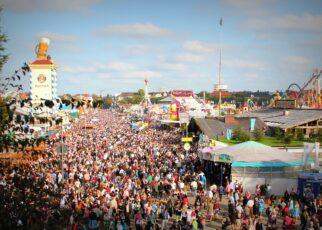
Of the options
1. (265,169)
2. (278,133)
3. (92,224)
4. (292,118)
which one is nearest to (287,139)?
(278,133)

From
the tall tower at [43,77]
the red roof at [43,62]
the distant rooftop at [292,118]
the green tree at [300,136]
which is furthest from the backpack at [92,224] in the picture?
the red roof at [43,62]

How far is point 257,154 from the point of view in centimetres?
2373

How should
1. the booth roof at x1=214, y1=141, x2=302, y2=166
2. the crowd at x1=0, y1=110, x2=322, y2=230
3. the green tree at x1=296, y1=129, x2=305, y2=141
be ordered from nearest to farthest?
the crowd at x1=0, y1=110, x2=322, y2=230 → the booth roof at x1=214, y1=141, x2=302, y2=166 → the green tree at x1=296, y1=129, x2=305, y2=141

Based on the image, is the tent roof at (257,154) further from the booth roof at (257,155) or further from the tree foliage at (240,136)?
the tree foliage at (240,136)

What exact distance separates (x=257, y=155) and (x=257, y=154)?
15 cm

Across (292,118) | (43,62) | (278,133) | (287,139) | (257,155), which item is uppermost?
(43,62)

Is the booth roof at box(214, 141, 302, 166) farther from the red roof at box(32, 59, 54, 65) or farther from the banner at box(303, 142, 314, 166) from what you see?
the red roof at box(32, 59, 54, 65)

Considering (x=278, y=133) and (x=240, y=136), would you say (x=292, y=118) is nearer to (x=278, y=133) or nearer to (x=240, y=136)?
(x=278, y=133)

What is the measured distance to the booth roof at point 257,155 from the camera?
23125 mm

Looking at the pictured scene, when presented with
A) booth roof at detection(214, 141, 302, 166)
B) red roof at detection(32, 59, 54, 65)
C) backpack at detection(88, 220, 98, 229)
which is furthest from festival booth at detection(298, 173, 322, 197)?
red roof at detection(32, 59, 54, 65)

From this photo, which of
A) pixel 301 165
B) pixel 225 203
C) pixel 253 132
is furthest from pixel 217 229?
pixel 253 132

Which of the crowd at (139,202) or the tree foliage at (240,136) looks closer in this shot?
the crowd at (139,202)

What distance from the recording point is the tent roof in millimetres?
23172

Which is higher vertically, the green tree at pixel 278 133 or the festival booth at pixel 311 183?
the green tree at pixel 278 133
